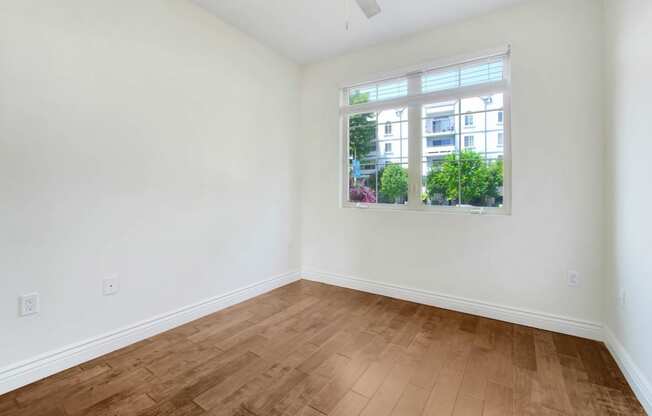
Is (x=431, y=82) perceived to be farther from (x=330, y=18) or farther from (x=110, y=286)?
(x=110, y=286)

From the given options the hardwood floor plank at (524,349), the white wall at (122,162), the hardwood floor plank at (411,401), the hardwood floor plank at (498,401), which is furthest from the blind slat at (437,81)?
the hardwood floor plank at (411,401)

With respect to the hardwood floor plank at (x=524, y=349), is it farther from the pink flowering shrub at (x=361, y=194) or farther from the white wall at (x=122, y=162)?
the white wall at (x=122, y=162)

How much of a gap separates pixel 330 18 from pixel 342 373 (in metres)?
2.90

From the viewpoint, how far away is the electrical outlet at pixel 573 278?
2303 millimetres

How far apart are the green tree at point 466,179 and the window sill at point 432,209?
0.08 metres

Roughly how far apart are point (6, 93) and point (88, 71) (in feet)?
1.47

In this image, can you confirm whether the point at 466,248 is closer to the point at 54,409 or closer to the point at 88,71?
the point at 54,409

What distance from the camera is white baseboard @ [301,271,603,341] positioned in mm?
2285

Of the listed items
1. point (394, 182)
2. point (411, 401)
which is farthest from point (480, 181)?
point (411, 401)

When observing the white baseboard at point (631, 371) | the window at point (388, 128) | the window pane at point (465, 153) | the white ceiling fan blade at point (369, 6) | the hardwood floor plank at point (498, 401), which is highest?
the white ceiling fan blade at point (369, 6)

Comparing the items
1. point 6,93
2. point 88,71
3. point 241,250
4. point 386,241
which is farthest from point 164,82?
point 386,241

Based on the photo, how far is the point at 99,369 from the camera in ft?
6.06

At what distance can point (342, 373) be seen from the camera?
183 cm

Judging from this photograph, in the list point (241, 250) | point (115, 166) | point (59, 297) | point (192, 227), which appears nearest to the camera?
point (59, 297)
